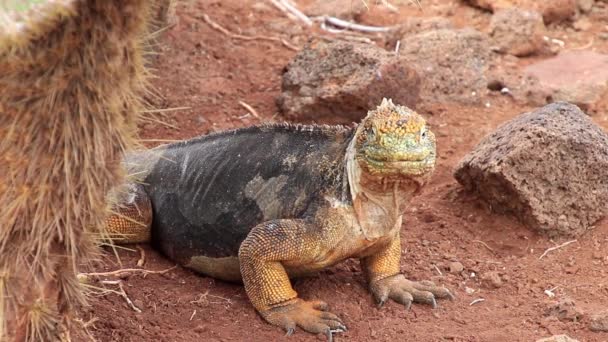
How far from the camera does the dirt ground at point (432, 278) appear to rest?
523 centimetres

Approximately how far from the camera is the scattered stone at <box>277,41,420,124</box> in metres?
7.45

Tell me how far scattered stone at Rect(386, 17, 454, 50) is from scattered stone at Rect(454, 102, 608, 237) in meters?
3.07

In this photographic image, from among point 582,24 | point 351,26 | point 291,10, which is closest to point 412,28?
point 351,26

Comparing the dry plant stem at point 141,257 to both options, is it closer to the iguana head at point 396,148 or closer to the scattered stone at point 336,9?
the iguana head at point 396,148

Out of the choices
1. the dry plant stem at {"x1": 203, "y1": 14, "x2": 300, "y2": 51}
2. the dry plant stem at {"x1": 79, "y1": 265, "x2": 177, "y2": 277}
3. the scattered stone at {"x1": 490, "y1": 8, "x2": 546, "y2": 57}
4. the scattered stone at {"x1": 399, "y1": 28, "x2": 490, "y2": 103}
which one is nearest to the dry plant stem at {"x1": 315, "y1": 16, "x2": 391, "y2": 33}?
the dry plant stem at {"x1": 203, "y1": 14, "x2": 300, "y2": 51}

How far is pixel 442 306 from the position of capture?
18.3 feet

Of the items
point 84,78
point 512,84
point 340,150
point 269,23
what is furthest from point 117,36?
point 269,23

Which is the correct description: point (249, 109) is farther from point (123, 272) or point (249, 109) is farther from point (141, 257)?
point (123, 272)

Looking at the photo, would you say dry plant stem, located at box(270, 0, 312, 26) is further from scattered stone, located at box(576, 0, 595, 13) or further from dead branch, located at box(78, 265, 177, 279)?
dead branch, located at box(78, 265, 177, 279)

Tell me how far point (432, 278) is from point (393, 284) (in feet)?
1.19

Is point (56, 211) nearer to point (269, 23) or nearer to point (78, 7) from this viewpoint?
point (78, 7)

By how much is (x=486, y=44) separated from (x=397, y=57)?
1576 mm

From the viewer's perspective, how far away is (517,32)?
9.29 meters

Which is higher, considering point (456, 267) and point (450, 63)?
point (450, 63)
